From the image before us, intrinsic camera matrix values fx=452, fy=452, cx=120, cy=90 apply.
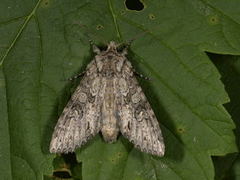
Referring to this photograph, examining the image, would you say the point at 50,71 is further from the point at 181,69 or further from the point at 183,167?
the point at 183,167

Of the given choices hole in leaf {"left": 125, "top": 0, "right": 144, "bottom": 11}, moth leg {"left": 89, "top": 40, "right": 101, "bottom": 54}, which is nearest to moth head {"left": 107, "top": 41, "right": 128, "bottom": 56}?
A: moth leg {"left": 89, "top": 40, "right": 101, "bottom": 54}

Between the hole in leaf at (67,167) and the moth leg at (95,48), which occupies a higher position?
the moth leg at (95,48)

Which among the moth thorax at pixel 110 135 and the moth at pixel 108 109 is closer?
the moth thorax at pixel 110 135

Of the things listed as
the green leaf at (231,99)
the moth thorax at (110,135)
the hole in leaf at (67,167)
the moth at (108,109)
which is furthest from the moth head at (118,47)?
the hole in leaf at (67,167)

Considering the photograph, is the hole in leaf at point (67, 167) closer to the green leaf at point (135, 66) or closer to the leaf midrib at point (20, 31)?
the green leaf at point (135, 66)

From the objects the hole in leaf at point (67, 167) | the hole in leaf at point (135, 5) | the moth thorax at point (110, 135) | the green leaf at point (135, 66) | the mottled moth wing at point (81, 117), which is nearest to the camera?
the green leaf at point (135, 66)

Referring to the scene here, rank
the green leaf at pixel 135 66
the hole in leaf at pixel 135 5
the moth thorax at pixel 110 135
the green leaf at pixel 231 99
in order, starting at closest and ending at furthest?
1. the green leaf at pixel 135 66
2. the moth thorax at pixel 110 135
3. the hole in leaf at pixel 135 5
4. the green leaf at pixel 231 99

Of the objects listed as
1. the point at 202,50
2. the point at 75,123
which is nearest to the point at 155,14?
the point at 202,50

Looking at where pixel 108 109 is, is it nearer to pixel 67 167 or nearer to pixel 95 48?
pixel 95 48
